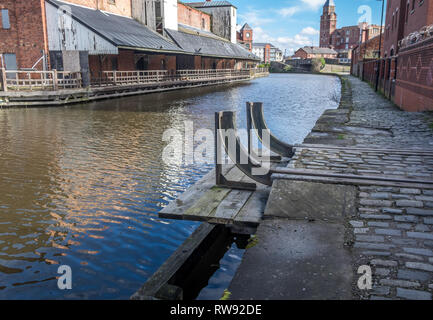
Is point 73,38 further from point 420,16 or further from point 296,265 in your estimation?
point 296,265

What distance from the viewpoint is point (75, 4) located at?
84.2 ft

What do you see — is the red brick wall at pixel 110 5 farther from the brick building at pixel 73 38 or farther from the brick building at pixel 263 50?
the brick building at pixel 263 50

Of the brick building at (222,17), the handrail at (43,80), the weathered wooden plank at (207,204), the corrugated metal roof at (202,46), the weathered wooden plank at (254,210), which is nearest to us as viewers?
the weathered wooden plank at (254,210)

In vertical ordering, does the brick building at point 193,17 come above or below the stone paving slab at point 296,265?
above

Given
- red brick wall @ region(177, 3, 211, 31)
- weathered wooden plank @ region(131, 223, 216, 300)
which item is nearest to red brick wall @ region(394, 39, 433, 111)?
weathered wooden plank @ region(131, 223, 216, 300)

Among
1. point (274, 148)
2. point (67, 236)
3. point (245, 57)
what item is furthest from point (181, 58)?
point (67, 236)

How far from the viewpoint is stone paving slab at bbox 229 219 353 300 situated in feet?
9.25

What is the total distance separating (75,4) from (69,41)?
4.62 meters

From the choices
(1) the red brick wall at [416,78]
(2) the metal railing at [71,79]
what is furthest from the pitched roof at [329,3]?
(1) the red brick wall at [416,78]

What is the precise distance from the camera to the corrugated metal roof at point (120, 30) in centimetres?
2266

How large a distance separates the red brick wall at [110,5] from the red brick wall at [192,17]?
1172 centimetres

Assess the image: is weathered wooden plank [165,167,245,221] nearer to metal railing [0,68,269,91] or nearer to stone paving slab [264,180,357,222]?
stone paving slab [264,180,357,222]

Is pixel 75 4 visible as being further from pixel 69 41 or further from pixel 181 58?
pixel 181 58

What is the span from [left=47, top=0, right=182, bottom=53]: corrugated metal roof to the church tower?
112 meters
